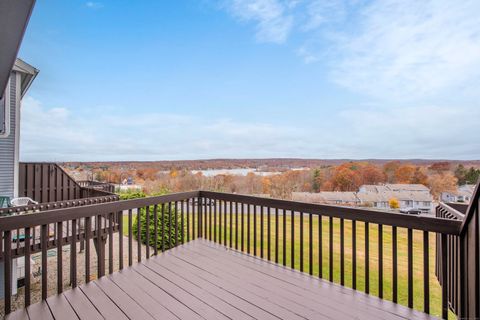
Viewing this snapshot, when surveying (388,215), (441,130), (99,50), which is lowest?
(388,215)

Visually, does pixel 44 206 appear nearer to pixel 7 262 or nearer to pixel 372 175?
pixel 7 262

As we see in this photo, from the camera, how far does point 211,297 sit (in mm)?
2340

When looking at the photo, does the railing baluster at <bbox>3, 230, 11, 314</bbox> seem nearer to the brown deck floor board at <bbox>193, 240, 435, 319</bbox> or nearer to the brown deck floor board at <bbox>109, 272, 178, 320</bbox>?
the brown deck floor board at <bbox>109, 272, 178, 320</bbox>

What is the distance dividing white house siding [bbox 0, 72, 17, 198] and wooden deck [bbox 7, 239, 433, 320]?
14.2ft

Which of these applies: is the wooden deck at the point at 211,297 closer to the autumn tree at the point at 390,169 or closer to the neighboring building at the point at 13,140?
the autumn tree at the point at 390,169

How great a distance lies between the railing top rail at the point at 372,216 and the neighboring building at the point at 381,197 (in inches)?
10.9

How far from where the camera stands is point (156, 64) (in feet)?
27.8

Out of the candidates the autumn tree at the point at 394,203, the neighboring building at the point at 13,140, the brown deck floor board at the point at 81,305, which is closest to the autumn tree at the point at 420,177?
the autumn tree at the point at 394,203

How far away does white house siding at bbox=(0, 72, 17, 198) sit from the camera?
5.12 m

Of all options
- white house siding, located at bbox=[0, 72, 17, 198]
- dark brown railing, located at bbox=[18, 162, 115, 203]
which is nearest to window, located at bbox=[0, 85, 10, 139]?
white house siding, located at bbox=[0, 72, 17, 198]

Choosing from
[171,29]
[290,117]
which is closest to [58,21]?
[171,29]

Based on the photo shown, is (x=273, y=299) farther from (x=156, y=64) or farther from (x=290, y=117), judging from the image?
(x=156, y=64)

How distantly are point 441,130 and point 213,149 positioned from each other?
8.62m

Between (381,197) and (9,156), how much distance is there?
7224mm
